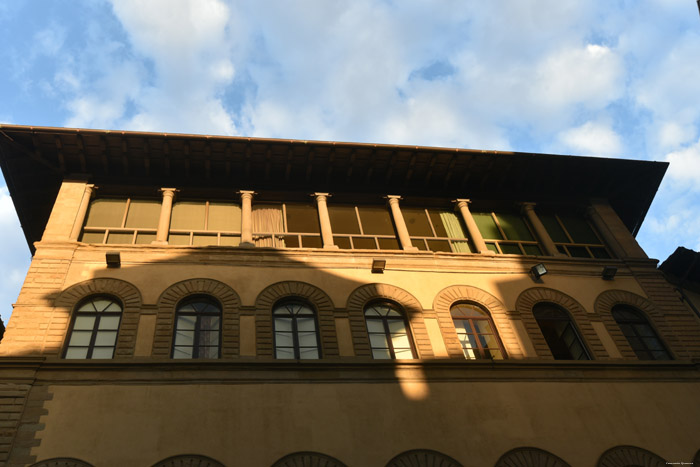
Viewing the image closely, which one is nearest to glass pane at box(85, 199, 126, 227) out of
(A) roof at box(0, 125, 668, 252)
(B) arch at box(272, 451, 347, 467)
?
(A) roof at box(0, 125, 668, 252)

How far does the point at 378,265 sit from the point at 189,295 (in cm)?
402

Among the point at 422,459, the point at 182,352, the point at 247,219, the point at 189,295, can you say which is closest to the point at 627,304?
the point at 422,459

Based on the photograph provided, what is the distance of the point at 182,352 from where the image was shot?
11.1m

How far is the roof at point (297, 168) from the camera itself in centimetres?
1410

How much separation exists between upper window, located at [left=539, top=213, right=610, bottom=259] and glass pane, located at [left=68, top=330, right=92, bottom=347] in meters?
11.1

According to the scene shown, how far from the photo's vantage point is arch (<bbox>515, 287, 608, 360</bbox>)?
1246 cm

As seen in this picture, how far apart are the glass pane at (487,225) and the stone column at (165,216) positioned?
7.60m

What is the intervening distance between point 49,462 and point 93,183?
280 inches

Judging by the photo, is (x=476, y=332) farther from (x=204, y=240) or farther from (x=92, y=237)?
(x=92, y=237)

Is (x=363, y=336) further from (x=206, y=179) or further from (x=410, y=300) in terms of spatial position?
(x=206, y=179)

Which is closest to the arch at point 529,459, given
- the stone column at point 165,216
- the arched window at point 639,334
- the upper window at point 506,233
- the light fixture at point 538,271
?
the arched window at point 639,334

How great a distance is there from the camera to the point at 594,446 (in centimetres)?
1053

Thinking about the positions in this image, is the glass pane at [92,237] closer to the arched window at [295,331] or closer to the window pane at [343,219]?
the arched window at [295,331]

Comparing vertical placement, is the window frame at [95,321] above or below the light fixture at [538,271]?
below
